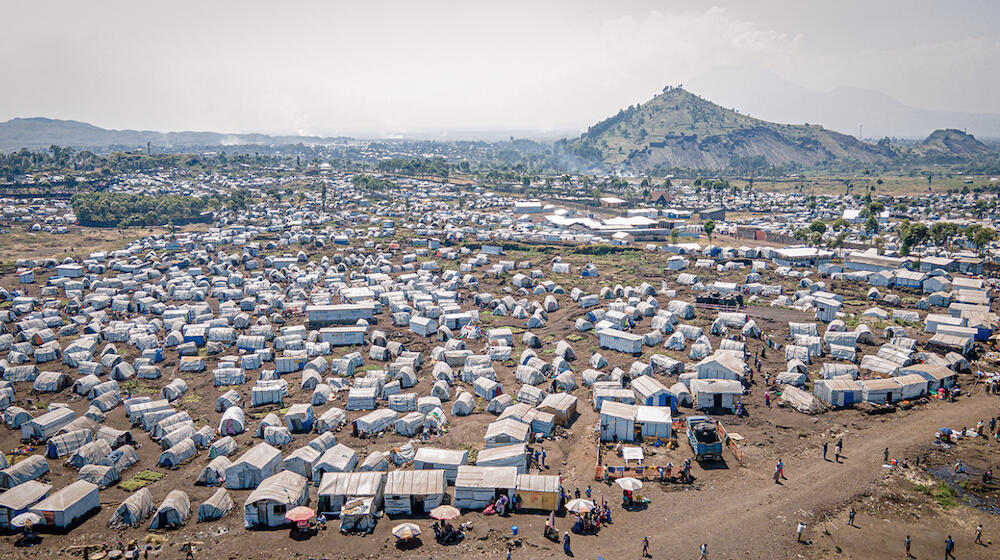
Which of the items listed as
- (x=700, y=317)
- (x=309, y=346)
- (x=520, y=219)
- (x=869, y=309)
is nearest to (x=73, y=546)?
(x=309, y=346)

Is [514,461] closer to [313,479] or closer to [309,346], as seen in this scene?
[313,479]

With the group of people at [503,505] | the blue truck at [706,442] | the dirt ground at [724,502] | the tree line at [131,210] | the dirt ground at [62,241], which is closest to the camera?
the dirt ground at [724,502]

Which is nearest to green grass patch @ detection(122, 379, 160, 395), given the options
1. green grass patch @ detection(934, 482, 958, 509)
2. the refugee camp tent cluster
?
the refugee camp tent cluster

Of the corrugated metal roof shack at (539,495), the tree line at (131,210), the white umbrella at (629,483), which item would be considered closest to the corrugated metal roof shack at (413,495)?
the corrugated metal roof shack at (539,495)

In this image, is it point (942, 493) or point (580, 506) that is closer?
point (580, 506)

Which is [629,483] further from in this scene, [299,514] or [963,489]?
[963,489]

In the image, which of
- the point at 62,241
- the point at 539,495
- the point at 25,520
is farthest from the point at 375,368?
the point at 62,241

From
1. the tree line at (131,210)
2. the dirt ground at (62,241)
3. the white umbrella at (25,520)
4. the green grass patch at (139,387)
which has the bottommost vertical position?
the white umbrella at (25,520)

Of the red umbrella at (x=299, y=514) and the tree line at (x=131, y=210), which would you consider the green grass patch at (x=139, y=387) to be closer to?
the red umbrella at (x=299, y=514)
